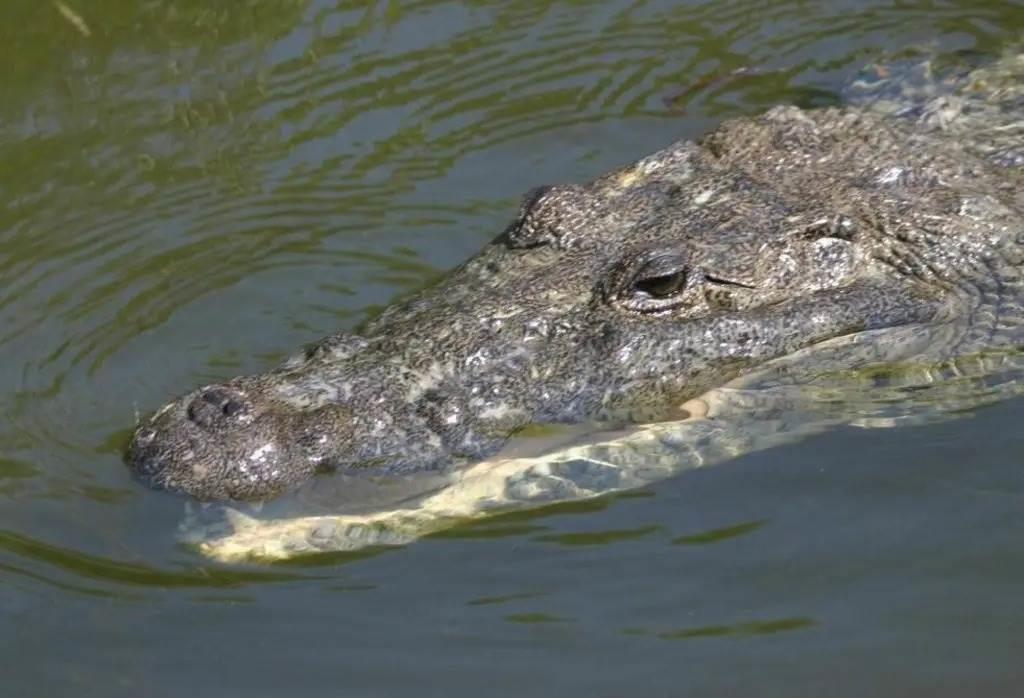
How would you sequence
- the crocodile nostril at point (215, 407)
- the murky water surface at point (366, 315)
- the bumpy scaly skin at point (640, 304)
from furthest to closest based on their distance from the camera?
the bumpy scaly skin at point (640, 304) → the crocodile nostril at point (215, 407) → the murky water surface at point (366, 315)

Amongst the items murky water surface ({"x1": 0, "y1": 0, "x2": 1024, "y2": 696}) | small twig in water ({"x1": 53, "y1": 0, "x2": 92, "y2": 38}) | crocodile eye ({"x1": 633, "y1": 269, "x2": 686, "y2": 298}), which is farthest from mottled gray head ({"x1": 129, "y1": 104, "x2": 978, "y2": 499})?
small twig in water ({"x1": 53, "y1": 0, "x2": 92, "y2": 38})

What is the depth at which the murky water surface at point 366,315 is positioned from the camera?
193 inches

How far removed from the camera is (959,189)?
6.56 m

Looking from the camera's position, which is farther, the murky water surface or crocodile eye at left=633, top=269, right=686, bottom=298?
crocodile eye at left=633, top=269, right=686, bottom=298

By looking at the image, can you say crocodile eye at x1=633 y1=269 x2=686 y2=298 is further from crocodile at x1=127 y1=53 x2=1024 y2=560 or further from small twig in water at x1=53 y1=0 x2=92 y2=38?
small twig in water at x1=53 y1=0 x2=92 y2=38

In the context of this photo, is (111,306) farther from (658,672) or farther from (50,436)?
(658,672)

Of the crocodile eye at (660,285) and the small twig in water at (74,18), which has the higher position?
the small twig in water at (74,18)

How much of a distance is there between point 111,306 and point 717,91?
3375mm

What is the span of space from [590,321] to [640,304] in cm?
20

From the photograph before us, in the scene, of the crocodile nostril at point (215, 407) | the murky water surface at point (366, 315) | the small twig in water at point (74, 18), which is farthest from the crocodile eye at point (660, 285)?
the small twig in water at point (74, 18)

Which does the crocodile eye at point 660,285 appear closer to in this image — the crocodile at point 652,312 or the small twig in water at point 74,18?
the crocodile at point 652,312

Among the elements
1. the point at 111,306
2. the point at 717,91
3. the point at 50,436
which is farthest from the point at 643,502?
the point at 717,91

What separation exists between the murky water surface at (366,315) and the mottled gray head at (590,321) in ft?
1.09

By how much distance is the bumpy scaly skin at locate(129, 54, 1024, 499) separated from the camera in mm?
5477
